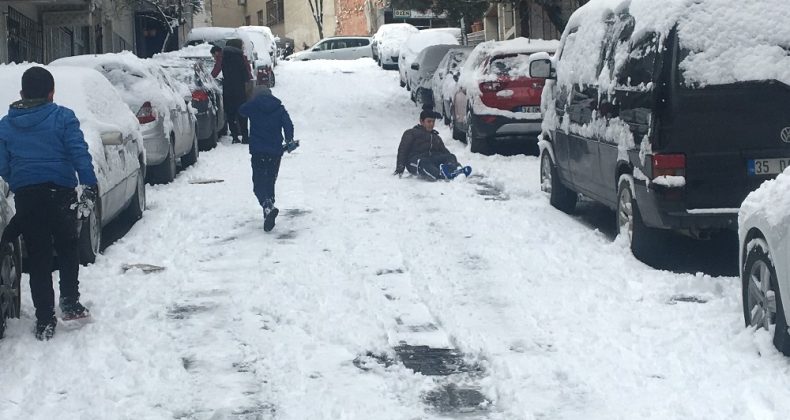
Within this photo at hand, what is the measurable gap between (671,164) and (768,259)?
221 cm

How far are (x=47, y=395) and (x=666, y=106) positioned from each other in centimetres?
480

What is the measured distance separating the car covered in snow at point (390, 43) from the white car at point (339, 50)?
525cm

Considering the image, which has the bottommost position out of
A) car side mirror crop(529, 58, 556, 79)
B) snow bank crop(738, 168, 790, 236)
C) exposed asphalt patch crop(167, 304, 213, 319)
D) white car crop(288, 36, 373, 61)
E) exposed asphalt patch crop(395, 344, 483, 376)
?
exposed asphalt patch crop(395, 344, 483, 376)

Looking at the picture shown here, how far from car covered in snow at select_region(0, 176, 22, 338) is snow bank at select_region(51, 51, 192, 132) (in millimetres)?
7435

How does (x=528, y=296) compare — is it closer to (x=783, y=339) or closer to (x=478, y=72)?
(x=783, y=339)

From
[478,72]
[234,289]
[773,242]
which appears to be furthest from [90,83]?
[478,72]

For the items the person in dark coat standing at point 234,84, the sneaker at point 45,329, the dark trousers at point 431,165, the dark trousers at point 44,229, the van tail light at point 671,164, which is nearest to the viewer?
the sneaker at point 45,329

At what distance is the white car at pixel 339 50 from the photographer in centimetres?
5506

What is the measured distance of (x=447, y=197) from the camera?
14.4m

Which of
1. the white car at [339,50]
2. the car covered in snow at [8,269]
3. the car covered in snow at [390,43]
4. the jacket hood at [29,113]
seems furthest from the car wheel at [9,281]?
the white car at [339,50]

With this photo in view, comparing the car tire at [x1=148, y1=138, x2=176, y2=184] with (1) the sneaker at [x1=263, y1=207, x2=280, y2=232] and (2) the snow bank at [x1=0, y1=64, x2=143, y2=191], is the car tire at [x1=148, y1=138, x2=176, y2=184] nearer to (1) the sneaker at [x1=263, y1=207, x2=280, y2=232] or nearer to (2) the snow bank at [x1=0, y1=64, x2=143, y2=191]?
(2) the snow bank at [x1=0, y1=64, x2=143, y2=191]

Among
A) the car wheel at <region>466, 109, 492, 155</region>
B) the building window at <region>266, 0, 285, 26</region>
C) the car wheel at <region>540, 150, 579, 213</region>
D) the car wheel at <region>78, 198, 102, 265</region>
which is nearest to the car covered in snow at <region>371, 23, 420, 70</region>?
the car wheel at <region>466, 109, 492, 155</region>

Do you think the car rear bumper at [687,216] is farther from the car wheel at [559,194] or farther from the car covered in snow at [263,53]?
the car covered in snow at [263,53]

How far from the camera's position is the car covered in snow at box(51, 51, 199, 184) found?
1564 centimetres
